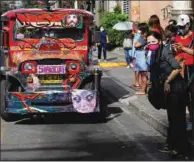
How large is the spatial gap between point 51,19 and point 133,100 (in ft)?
8.55

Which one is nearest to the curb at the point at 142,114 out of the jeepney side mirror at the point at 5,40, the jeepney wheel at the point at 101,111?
the jeepney wheel at the point at 101,111

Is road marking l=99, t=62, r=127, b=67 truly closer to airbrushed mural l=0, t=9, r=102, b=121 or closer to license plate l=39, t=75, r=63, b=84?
airbrushed mural l=0, t=9, r=102, b=121

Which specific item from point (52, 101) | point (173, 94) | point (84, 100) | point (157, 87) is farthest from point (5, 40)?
point (173, 94)

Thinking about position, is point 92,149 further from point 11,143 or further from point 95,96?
point 95,96

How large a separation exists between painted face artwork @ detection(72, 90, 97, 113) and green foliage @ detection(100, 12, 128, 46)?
72.9 feet

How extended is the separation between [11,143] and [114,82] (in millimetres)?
9221

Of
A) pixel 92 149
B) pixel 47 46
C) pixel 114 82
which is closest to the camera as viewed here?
pixel 92 149

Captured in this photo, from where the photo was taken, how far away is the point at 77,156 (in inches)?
306

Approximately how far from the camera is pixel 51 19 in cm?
1205

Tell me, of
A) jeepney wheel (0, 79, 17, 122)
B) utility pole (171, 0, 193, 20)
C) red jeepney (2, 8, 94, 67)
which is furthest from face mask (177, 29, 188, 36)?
utility pole (171, 0, 193, 20)

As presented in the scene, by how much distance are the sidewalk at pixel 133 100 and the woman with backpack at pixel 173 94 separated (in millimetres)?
1608

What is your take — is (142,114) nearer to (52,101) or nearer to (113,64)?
(52,101)

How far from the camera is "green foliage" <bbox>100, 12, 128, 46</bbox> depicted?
3256 centimetres

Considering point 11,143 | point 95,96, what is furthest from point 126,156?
point 95,96
